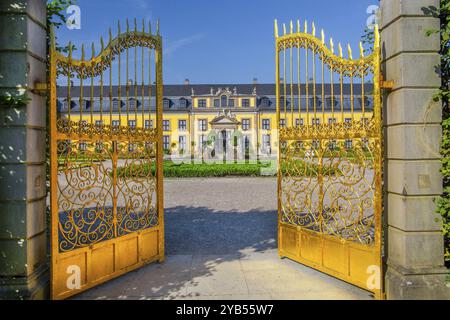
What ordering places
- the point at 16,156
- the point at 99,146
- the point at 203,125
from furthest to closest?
the point at 203,125 → the point at 99,146 → the point at 16,156

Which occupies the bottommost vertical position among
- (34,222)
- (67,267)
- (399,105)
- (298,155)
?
(67,267)

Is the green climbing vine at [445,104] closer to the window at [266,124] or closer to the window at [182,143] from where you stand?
the window at [182,143]

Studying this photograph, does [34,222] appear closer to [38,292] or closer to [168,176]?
[38,292]

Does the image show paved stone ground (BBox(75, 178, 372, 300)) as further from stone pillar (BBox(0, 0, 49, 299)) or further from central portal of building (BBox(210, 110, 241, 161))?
central portal of building (BBox(210, 110, 241, 161))

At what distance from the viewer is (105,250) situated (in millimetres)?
3818

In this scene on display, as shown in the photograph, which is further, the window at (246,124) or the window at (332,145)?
the window at (246,124)

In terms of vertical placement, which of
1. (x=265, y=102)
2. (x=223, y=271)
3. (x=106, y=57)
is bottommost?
(x=223, y=271)

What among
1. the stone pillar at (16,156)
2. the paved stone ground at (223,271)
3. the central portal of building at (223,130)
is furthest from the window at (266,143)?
the stone pillar at (16,156)

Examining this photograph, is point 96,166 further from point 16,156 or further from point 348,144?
point 348,144

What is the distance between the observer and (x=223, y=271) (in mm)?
4203

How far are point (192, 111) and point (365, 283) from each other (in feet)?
141

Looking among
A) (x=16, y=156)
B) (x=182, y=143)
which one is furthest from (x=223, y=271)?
(x=182, y=143)

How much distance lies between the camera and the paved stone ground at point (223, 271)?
140 inches

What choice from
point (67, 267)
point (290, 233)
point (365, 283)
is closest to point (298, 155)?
point (290, 233)
